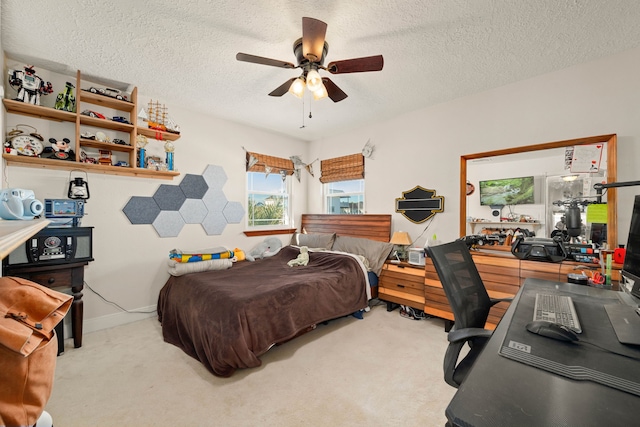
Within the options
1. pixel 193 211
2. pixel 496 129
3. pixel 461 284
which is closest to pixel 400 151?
pixel 496 129

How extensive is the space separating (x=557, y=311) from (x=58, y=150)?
3.95 meters

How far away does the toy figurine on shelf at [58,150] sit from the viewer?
2.50m

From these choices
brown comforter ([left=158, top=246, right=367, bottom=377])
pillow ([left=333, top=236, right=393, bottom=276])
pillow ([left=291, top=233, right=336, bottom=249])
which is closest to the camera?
brown comforter ([left=158, top=246, right=367, bottom=377])

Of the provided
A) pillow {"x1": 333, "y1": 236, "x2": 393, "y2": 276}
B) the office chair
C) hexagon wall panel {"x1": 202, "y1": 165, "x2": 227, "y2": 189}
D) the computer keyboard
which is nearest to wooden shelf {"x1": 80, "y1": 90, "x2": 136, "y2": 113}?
hexagon wall panel {"x1": 202, "y1": 165, "x2": 227, "y2": 189}

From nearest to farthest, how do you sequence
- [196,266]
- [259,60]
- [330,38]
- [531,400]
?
[531,400] < [259,60] < [330,38] < [196,266]

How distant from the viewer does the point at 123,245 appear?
2.97 m

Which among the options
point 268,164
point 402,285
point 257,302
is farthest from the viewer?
point 268,164

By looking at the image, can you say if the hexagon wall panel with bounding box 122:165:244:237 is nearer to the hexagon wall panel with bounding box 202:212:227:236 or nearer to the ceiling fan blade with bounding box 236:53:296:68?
the hexagon wall panel with bounding box 202:212:227:236

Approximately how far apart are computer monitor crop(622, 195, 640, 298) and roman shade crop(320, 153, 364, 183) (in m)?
2.97

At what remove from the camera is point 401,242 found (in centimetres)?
340

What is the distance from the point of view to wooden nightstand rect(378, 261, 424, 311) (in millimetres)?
3012

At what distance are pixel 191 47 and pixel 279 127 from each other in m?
1.99

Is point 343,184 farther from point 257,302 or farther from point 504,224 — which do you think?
point 257,302

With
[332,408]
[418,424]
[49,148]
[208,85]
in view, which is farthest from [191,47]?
[418,424]
